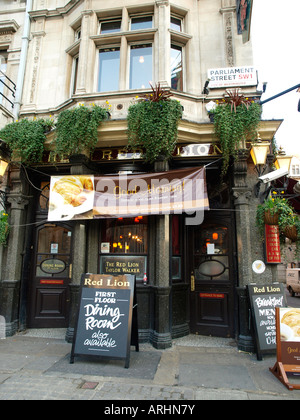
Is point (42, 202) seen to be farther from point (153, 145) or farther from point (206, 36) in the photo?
point (206, 36)

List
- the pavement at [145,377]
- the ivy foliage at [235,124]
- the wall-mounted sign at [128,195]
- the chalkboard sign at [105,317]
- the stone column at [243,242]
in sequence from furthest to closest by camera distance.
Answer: the wall-mounted sign at [128,195] → the ivy foliage at [235,124] → the stone column at [243,242] → the chalkboard sign at [105,317] → the pavement at [145,377]

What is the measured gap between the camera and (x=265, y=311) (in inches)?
212

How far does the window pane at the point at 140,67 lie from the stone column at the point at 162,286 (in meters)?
3.75

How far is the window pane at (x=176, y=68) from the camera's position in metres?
7.56

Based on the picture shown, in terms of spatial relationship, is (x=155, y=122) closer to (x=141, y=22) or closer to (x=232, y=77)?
(x=232, y=77)

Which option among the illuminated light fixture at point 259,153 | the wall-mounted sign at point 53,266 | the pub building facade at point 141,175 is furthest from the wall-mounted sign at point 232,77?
the wall-mounted sign at point 53,266

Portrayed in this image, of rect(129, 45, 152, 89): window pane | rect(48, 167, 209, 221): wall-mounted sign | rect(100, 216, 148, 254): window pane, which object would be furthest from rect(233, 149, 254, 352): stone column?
rect(129, 45, 152, 89): window pane

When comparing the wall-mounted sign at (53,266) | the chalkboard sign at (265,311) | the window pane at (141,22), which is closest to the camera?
the chalkboard sign at (265,311)

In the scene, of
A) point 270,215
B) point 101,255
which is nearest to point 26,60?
point 101,255

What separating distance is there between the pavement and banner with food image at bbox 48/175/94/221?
2.93 m

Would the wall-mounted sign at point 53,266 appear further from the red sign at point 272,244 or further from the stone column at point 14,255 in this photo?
the red sign at point 272,244

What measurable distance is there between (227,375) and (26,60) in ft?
31.7

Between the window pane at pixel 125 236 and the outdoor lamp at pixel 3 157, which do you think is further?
the outdoor lamp at pixel 3 157

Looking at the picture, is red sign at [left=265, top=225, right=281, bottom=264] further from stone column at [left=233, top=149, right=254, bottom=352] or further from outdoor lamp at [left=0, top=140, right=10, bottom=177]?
outdoor lamp at [left=0, top=140, right=10, bottom=177]
